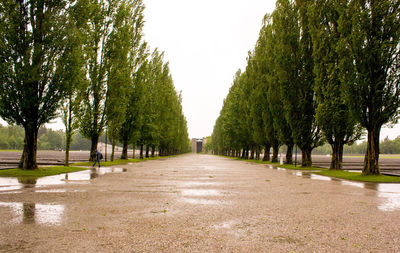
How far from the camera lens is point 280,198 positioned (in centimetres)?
878

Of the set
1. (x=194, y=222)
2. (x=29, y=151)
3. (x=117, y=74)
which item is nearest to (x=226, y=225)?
(x=194, y=222)

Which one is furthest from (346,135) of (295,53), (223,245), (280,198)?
(223,245)

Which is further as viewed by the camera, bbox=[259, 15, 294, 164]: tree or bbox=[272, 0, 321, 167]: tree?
bbox=[259, 15, 294, 164]: tree

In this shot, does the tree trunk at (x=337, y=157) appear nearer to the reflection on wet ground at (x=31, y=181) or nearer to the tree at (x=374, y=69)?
the tree at (x=374, y=69)

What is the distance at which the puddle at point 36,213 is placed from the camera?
5598mm

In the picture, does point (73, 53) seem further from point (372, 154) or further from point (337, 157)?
point (337, 157)

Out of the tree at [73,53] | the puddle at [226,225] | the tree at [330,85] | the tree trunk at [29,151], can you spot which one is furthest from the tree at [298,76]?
the puddle at [226,225]

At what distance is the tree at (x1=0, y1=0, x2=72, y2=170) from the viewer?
48.1ft

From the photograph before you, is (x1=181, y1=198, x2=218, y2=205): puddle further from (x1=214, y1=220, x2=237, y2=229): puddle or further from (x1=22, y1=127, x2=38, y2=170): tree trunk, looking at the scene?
(x1=22, y1=127, x2=38, y2=170): tree trunk

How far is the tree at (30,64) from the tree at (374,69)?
17240mm

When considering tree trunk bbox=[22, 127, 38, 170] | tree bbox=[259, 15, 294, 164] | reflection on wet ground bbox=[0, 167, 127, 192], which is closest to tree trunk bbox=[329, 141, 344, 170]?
tree bbox=[259, 15, 294, 164]

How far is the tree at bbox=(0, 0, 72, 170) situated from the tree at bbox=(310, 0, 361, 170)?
1775 cm

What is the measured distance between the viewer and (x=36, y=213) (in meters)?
6.25

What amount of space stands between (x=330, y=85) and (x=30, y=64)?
64.4 feet
